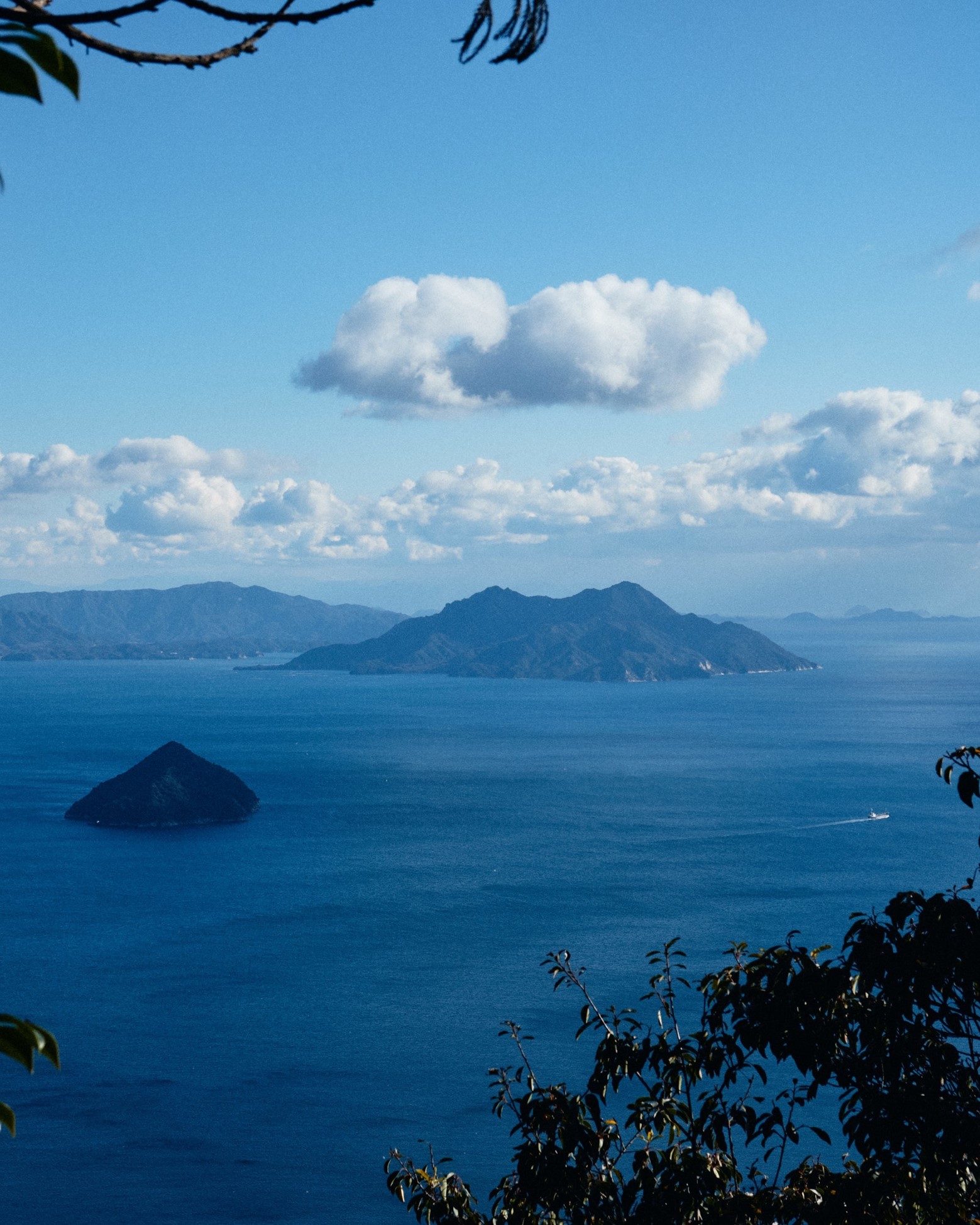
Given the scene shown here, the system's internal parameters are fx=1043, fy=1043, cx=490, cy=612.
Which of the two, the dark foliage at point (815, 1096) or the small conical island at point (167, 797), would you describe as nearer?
the dark foliage at point (815, 1096)

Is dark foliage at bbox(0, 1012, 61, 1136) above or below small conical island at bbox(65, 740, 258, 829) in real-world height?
above

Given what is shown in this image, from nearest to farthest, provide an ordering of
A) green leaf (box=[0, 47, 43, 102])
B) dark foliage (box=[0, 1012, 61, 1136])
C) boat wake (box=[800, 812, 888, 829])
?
1. green leaf (box=[0, 47, 43, 102])
2. dark foliage (box=[0, 1012, 61, 1136])
3. boat wake (box=[800, 812, 888, 829])

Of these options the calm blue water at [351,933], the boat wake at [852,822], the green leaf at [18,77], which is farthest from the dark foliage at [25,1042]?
the boat wake at [852,822]

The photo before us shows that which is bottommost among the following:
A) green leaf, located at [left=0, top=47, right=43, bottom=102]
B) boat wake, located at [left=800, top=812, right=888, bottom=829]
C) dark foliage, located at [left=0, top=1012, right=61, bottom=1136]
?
boat wake, located at [left=800, top=812, right=888, bottom=829]

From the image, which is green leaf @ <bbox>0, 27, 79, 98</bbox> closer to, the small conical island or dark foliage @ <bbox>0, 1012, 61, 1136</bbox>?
dark foliage @ <bbox>0, 1012, 61, 1136</bbox>

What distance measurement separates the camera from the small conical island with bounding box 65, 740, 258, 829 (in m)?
116

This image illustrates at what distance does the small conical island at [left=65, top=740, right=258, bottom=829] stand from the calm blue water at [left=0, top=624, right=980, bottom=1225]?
3511 millimetres

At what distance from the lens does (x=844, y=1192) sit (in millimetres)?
9688

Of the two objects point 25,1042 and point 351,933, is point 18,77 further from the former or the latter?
point 351,933

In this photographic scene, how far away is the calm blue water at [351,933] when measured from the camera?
50.0m

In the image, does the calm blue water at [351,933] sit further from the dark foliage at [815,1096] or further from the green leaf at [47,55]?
the green leaf at [47,55]

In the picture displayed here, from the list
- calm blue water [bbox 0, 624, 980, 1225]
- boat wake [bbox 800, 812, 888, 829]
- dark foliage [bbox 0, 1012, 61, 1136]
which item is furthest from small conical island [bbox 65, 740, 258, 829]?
dark foliage [bbox 0, 1012, 61, 1136]

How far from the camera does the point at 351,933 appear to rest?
78.4 meters

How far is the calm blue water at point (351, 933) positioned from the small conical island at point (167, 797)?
351 cm
